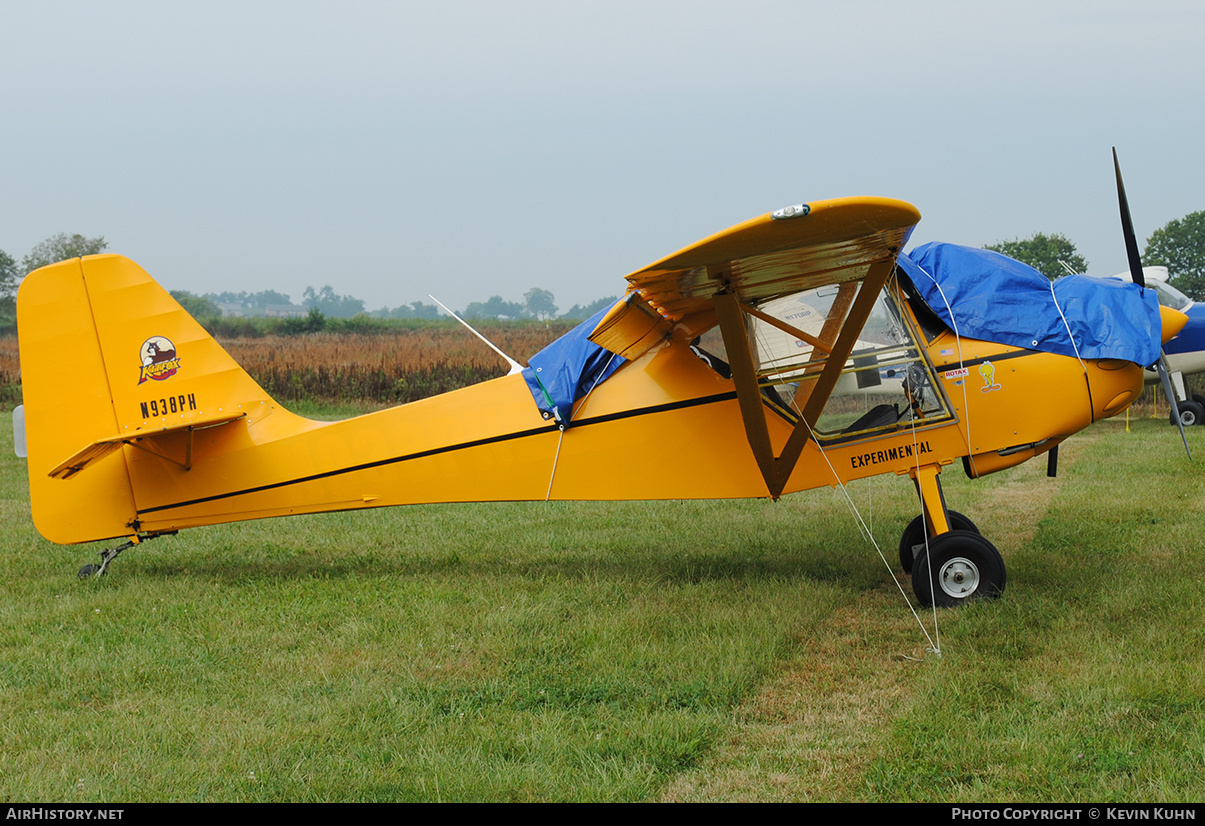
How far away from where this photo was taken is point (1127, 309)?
5965 millimetres

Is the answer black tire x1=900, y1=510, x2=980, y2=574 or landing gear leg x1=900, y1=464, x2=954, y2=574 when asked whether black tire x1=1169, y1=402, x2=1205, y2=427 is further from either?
landing gear leg x1=900, y1=464, x2=954, y2=574

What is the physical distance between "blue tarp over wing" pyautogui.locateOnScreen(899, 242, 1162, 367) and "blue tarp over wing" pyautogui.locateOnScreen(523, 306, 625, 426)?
2157 millimetres

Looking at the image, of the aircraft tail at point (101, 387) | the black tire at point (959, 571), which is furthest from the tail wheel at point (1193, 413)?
the aircraft tail at point (101, 387)

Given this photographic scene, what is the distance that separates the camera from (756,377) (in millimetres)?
5559

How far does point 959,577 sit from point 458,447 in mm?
3528

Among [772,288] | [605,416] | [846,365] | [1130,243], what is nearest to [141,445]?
[605,416]

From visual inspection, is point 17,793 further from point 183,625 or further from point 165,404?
point 165,404

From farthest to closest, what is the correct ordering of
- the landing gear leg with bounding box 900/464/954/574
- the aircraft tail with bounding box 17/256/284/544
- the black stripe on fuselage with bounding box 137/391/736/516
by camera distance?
the aircraft tail with bounding box 17/256/284/544 → the black stripe on fuselage with bounding box 137/391/736/516 → the landing gear leg with bounding box 900/464/954/574

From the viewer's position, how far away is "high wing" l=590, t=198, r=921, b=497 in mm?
4258

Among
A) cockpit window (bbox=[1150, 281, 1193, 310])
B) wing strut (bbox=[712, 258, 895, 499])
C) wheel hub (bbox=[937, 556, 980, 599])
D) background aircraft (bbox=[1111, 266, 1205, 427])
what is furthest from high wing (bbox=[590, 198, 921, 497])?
cockpit window (bbox=[1150, 281, 1193, 310])

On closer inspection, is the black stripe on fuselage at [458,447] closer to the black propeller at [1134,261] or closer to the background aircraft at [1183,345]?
the black propeller at [1134,261]

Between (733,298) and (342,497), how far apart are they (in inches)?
131

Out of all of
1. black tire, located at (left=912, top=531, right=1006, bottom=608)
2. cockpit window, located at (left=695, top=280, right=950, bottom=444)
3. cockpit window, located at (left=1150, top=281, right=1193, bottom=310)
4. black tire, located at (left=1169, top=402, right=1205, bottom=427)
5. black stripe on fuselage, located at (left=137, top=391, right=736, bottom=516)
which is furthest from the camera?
black tire, located at (left=1169, top=402, right=1205, bottom=427)
